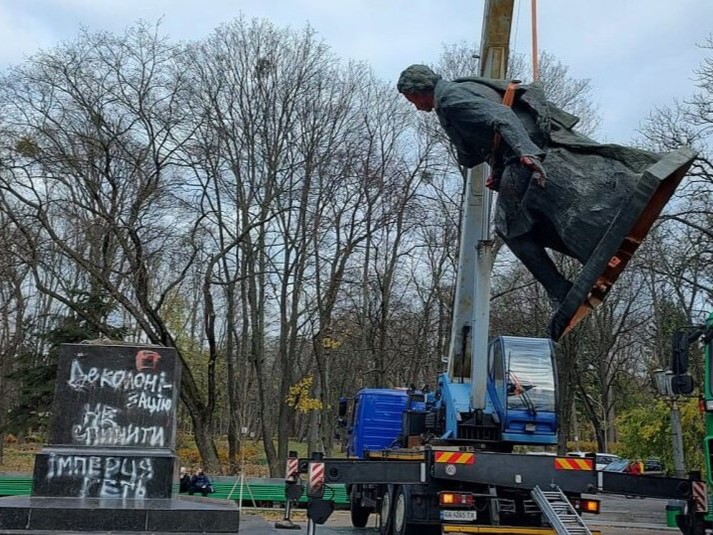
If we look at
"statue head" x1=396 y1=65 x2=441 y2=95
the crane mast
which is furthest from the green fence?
"statue head" x1=396 y1=65 x2=441 y2=95

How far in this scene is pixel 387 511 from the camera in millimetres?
12977

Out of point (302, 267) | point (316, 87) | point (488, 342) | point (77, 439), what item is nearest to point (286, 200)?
point (302, 267)

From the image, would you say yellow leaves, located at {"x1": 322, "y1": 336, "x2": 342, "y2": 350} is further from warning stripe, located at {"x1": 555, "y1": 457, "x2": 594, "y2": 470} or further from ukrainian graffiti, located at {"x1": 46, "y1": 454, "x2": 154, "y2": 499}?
warning stripe, located at {"x1": 555, "y1": 457, "x2": 594, "y2": 470}

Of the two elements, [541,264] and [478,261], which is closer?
[541,264]

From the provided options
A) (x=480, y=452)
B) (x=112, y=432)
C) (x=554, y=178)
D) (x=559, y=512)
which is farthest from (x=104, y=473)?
(x=554, y=178)

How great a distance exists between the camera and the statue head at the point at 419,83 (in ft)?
24.0

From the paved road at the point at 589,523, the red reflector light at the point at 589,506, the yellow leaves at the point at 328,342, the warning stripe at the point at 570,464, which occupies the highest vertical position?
the yellow leaves at the point at 328,342

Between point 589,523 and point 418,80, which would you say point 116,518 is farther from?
point 589,523

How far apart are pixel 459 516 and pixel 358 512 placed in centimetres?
764

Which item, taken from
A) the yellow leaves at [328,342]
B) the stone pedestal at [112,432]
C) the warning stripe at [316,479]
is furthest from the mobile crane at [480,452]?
the yellow leaves at [328,342]

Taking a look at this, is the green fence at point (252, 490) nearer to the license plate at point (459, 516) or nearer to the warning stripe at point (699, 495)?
the license plate at point (459, 516)

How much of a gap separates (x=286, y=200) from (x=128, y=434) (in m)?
18.1

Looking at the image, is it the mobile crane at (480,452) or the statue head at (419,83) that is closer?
the statue head at (419,83)

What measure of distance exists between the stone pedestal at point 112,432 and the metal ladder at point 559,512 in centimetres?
362
